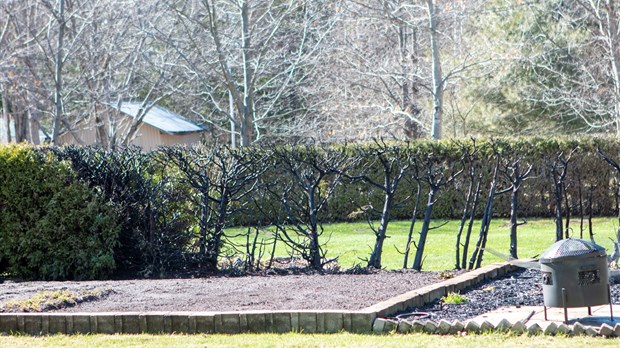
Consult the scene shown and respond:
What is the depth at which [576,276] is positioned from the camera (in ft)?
20.8

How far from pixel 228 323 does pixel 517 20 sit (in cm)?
2208

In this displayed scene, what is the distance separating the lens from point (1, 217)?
11.0 m

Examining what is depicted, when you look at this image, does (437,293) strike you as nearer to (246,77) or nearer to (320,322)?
(320,322)

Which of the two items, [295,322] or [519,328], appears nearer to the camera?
[519,328]

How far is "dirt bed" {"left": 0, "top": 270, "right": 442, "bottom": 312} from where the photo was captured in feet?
24.6

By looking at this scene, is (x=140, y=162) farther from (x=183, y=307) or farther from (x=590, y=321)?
(x=590, y=321)

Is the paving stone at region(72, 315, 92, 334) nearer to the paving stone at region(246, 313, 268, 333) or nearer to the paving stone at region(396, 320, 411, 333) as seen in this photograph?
the paving stone at region(246, 313, 268, 333)

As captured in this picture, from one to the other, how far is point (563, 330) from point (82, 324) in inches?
149

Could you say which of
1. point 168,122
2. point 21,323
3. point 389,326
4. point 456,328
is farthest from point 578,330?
point 168,122

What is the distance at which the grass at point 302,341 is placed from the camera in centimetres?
604

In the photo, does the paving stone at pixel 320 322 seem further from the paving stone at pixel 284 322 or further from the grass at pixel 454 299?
the grass at pixel 454 299

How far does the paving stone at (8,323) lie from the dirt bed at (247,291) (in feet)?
1.50

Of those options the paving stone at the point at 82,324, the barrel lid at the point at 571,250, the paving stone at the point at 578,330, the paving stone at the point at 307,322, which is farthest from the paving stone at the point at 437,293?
the paving stone at the point at 82,324

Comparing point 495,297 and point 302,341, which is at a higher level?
point 495,297
